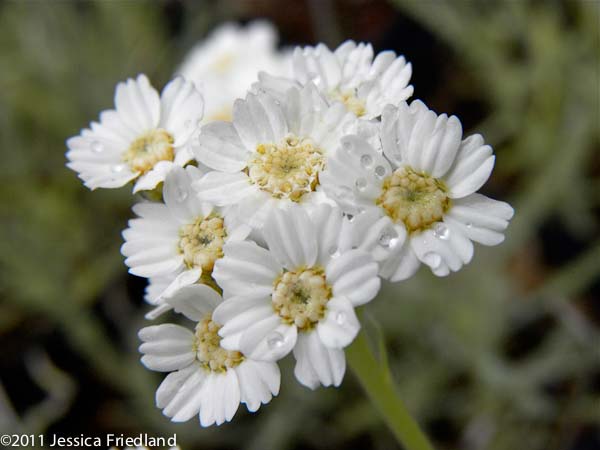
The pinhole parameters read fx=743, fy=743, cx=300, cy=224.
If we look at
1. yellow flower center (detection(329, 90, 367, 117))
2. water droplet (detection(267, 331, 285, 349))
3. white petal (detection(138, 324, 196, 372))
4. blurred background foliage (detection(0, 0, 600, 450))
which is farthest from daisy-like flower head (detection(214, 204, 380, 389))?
blurred background foliage (detection(0, 0, 600, 450))

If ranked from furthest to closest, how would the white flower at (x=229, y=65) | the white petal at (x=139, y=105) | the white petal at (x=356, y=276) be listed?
the white flower at (x=229, y=65), the white petal at (x=139, y=105), the white petal at (x=356, y=276)

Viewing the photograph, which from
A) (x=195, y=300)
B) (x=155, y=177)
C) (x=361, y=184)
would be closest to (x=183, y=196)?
(x=155, y=177)

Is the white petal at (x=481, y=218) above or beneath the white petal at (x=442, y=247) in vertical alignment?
above

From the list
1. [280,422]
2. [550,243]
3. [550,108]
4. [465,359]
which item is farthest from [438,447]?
[550,108]

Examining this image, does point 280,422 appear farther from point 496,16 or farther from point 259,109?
point 496,16

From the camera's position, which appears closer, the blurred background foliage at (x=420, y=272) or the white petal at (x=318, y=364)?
the white petal at (x=318, y=364)

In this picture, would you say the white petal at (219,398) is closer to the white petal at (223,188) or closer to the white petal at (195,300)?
the white petal at (195,300)

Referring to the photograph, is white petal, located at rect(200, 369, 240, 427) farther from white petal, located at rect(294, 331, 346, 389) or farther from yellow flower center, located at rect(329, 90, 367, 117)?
yellow flower center, located at rect(329, 90, 367, 117)

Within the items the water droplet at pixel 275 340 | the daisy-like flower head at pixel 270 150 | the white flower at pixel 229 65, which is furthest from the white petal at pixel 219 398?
the white flower at pixel 229 65

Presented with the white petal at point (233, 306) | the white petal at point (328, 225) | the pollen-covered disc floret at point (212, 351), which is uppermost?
the white petal at point (328, 225)
